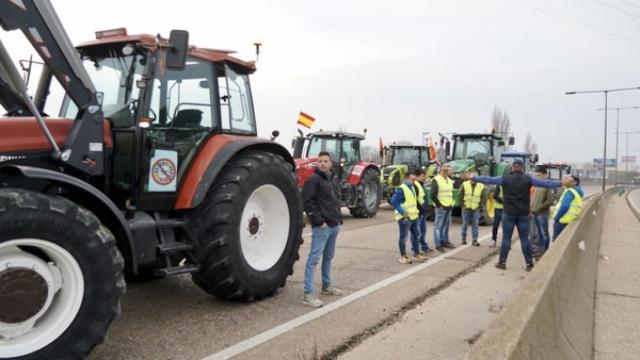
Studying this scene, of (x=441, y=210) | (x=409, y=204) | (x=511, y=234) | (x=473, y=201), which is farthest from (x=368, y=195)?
(x=511, y=234)

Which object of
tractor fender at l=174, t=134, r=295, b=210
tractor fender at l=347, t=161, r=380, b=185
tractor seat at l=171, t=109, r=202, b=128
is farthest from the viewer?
tractor fender at l=347, t=161, r=380, b=185

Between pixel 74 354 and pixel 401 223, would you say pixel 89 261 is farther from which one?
pixel 401 223

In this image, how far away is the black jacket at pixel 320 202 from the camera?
19.6 feet

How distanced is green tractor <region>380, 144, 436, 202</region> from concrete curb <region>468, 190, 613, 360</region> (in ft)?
38.6

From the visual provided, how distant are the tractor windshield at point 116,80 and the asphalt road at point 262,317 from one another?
6.21ft

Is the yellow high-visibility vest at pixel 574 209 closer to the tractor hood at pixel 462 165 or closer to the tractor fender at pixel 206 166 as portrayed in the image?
the tractor hood at pixel 462 165

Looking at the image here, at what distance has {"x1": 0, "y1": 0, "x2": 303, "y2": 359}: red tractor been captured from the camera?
11.4 ft

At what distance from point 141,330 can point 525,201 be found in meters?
6.07

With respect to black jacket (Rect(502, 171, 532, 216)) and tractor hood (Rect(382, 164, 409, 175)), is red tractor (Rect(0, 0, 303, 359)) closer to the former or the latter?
black jacket (Rect(502, 171, 532, 216))

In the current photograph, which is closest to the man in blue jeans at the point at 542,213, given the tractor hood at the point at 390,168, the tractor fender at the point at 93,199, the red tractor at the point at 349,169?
the red tractor at the point at 349,169

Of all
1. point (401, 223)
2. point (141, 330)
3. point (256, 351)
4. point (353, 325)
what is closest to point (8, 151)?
point (141, 330)

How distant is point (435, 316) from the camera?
554 centimetres

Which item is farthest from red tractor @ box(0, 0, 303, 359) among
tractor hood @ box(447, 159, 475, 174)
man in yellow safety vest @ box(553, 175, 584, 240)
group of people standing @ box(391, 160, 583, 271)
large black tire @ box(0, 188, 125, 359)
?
tractor hood @ box(447, 159, 475, 174)

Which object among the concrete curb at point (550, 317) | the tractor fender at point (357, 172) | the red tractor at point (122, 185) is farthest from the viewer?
the tractor fender at point (357, 172)
